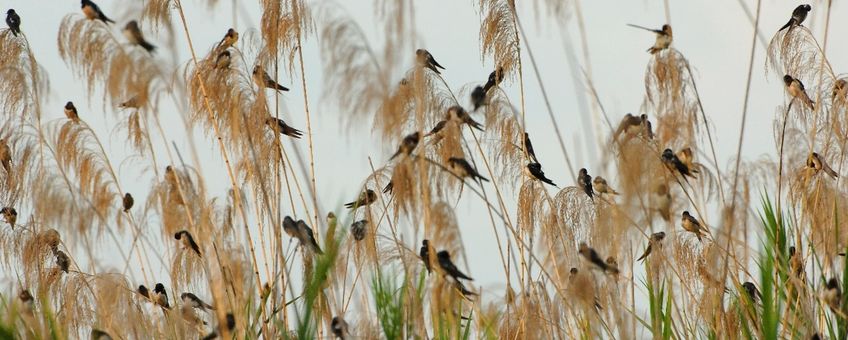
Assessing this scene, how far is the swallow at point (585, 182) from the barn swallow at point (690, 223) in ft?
2.06

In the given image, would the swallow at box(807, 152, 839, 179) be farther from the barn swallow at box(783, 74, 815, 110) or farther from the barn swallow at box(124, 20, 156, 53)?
the barn swallow at box(124, 20, 156, 53)

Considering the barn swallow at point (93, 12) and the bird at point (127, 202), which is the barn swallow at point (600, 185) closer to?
the barn swallow at point (93, 12)

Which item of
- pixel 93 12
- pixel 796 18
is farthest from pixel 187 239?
pixel 796 18

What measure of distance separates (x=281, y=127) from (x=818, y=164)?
227 centimetres

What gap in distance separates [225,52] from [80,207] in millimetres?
846

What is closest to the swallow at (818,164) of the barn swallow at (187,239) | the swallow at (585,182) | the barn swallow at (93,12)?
the swallow at (585,182)

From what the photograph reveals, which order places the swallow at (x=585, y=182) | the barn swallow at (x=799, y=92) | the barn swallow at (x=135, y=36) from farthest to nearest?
the barn swallow at (x=799, y=92) → the swallow at (x=585, y=182) → the barn swallow at (x=135, y=36)

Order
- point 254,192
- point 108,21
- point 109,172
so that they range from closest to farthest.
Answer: point 108,21 → point 254,192 → point 109,172

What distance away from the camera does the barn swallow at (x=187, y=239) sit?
15.0 feet

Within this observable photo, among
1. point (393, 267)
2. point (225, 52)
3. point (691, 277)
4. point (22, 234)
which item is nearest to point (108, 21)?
point (225, 52)

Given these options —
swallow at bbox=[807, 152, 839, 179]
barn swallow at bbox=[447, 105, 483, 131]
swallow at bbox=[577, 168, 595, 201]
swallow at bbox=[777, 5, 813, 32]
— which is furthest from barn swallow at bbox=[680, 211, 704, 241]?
barn swallow at bbox=[447, 105, 483, 131]

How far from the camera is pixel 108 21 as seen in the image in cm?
391

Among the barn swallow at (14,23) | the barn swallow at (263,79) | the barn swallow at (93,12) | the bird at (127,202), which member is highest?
the barn swallow at (14,23)

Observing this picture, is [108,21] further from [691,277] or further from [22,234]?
[691,277]
